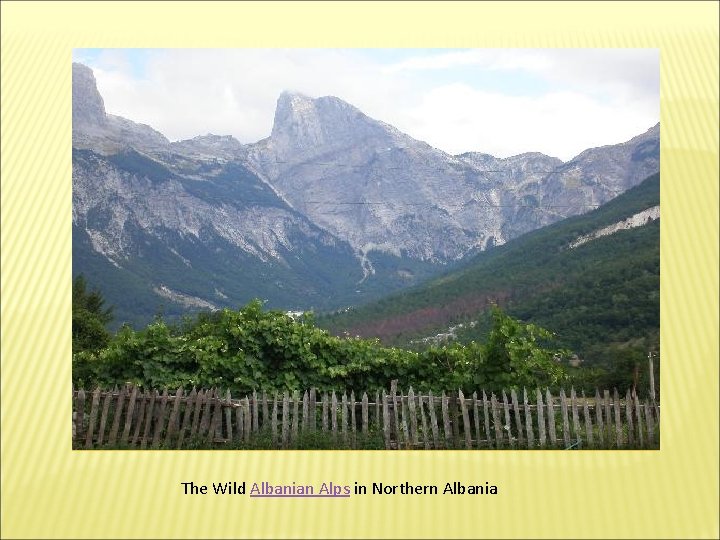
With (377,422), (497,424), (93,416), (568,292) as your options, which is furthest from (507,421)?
(568,292)

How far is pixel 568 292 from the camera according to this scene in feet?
226

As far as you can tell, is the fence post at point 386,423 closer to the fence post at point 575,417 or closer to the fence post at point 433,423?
the fence post at point 433,423

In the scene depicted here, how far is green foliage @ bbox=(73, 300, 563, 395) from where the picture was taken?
11648 millimetres

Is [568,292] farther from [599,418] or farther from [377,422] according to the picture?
[377,422]

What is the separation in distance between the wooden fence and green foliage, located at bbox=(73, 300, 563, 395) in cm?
70

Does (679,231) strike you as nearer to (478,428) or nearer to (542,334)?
(542,334)

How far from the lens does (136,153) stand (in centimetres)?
19400

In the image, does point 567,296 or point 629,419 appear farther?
point 567,296

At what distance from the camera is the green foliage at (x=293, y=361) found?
11648mm

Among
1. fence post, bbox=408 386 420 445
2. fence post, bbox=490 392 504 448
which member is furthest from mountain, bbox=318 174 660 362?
fence post, bbox=490 392 504 448

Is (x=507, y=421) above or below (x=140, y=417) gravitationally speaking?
below

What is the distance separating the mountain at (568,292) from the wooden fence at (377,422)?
30742mm

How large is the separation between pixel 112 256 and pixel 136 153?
5271cm

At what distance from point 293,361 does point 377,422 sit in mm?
2184
